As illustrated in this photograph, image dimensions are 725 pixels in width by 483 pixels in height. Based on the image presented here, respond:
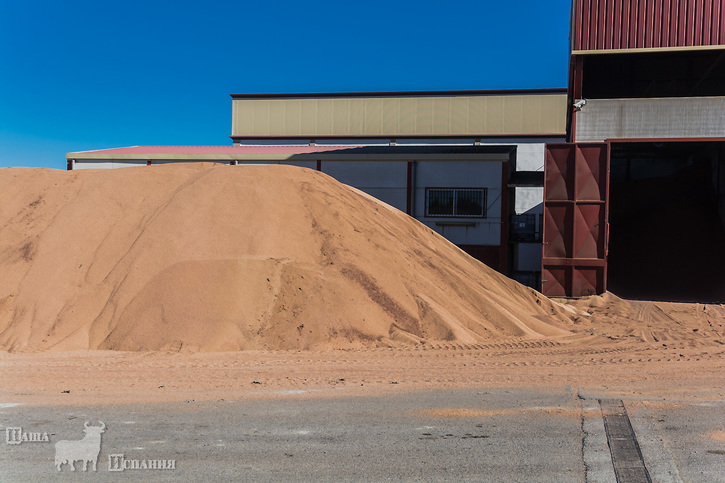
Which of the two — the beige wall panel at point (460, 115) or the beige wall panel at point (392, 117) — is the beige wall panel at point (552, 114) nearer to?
the beige wall panel at point (460, 115)

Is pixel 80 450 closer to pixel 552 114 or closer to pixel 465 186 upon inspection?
pixel 465 186

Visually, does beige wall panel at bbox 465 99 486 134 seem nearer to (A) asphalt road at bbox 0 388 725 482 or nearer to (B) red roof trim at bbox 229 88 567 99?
(B) red roof trim at bbox 229 88 567 99

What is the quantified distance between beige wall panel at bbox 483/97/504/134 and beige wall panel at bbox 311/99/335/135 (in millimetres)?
9365

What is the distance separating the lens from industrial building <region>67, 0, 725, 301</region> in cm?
1877

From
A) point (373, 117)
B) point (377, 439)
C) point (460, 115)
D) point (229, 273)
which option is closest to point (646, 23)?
point (229, 273)

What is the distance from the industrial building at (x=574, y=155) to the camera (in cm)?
1877

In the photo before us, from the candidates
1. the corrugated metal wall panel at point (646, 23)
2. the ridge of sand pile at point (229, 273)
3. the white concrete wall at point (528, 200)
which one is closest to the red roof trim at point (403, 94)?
the white concrete wall at point (528, 200)

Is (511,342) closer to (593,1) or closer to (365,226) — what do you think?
(365,226)

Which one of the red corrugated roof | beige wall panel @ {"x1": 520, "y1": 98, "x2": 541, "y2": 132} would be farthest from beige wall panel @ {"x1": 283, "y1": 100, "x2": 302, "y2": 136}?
beige wall panel @ {"x1": 520, "y1": 98, "x2": 541, "y2": 132}

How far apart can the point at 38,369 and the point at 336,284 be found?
5.61 metres

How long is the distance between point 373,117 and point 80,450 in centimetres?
3213

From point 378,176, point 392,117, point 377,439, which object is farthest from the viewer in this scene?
point 392,117

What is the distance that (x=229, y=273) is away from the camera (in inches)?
472

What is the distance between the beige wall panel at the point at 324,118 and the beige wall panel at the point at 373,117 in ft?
7.13
